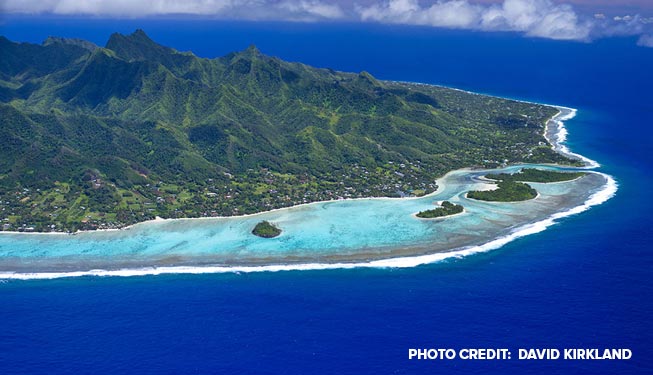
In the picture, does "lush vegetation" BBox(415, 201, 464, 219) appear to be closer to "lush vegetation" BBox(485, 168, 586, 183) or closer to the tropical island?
the tropical island

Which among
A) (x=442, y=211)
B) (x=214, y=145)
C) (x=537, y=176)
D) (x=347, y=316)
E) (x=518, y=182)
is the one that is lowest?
(x=347, y=316)

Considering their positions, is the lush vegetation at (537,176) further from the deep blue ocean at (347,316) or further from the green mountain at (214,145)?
the deep blue ocean at (347,316)

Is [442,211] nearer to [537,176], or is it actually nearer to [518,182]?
[518,182]

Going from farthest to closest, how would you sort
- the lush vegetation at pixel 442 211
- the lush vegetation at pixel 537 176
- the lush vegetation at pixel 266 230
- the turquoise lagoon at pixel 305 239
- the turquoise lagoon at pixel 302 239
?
1. the lush vegetation at pixel 537 176
2. the lush vegetation at pixel 442 211
3. the lush vegetation at pixel 266 230
4. the turquoise lagoon at pixel 302 239
5. the turquoise lagoon at pixel 305 239

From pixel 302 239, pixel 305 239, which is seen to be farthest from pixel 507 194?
pixel 302 239

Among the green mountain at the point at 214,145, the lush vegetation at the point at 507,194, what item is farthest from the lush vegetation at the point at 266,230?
the lush vegetation at the point at 507,194

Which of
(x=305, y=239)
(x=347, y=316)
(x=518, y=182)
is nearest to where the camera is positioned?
(x=347, y=316)

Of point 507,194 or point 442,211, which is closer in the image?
point 442,211

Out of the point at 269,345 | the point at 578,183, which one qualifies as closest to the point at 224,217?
the point at 269,345

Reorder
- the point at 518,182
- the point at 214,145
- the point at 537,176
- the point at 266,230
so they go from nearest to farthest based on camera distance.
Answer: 1. the point at 266,230
2. the point at 518,182
3. the point at 537,176
4. the point at 214,145
